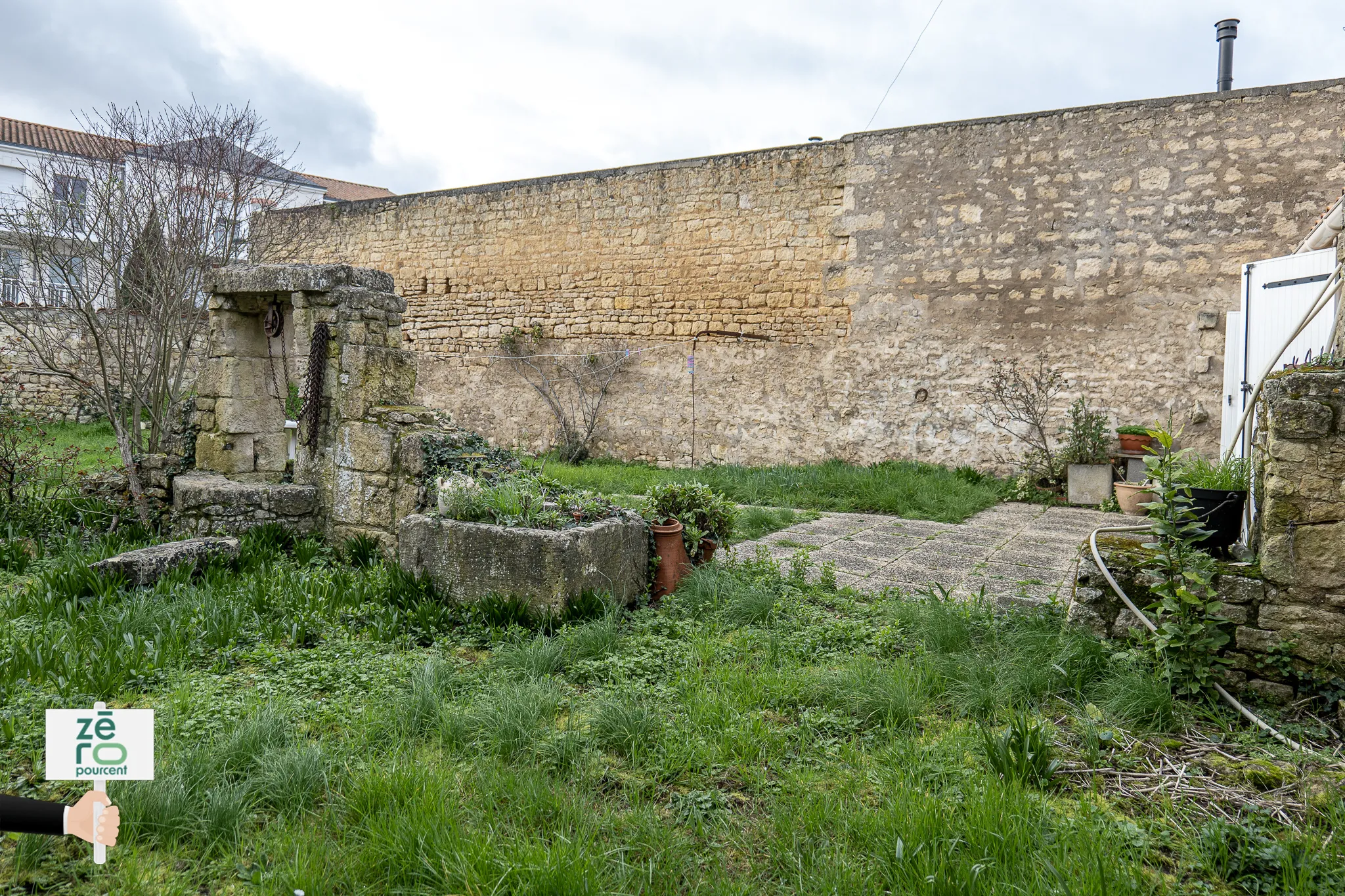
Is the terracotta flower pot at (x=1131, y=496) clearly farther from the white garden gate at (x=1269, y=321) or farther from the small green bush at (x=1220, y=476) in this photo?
the small green bush at (x=1220, y=476)

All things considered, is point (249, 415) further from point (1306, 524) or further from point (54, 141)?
point (54, 141)

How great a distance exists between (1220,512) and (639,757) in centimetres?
261

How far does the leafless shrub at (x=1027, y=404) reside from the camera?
29.8 feet

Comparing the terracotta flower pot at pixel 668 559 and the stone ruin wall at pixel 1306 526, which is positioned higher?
the stone ruin wall at pixel 1306 526

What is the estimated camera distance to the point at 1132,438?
8484 millimetres

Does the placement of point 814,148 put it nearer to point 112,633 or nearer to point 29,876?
point 112,633

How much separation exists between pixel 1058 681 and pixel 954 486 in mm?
5687

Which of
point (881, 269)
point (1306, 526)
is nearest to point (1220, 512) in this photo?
point (1306, 526)

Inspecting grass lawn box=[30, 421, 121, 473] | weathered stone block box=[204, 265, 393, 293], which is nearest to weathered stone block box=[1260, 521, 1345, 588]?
weathered stone block box=[204, 265, 393, 293]

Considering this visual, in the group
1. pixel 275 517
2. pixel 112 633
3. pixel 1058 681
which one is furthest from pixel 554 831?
pixel 275 517

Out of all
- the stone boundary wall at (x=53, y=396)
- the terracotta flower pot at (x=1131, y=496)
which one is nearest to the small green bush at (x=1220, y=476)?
the terracotta flower pot at (x=1131, y=496)

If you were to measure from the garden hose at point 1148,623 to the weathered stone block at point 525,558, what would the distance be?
2292 millimetres

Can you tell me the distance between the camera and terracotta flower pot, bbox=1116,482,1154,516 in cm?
751

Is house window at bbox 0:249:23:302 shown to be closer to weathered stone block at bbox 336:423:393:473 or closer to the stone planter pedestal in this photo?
weathered stone block at bbox 336:423:393:473
